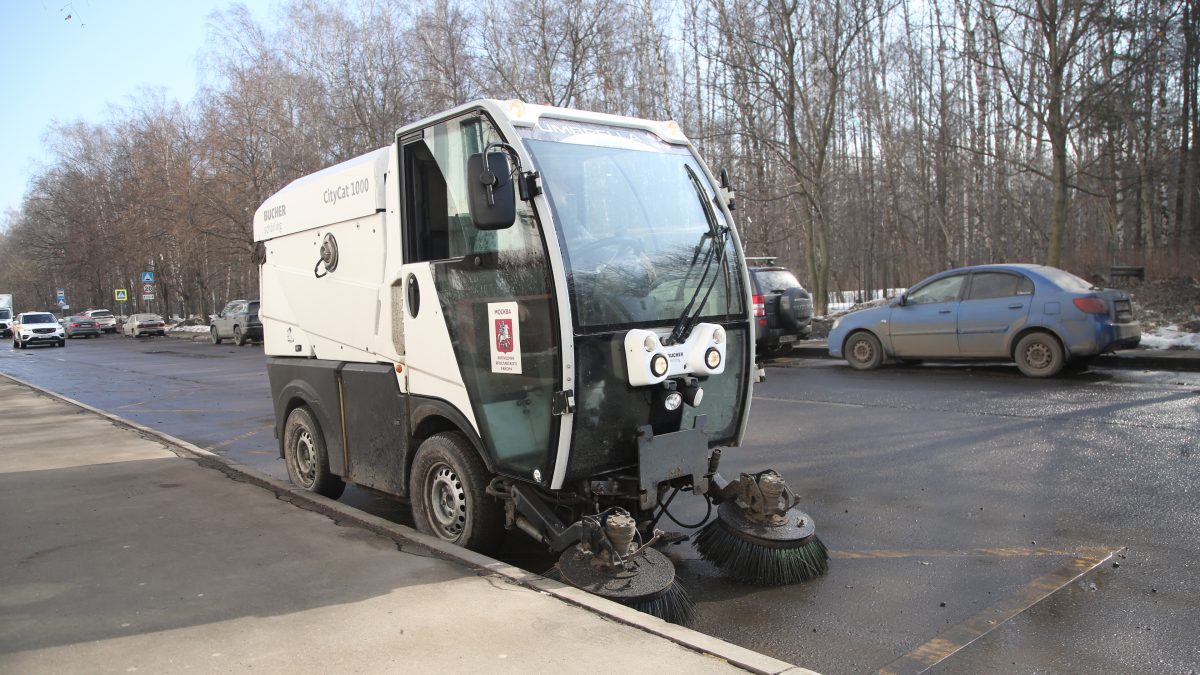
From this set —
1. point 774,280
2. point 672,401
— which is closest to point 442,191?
point 672,401

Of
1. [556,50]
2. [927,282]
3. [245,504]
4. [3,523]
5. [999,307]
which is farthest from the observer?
[556,50]

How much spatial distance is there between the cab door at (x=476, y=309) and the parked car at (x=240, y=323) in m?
29.4

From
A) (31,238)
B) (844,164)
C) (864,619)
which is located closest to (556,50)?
(844,164)

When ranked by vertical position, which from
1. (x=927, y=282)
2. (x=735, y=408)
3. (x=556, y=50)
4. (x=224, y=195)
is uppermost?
(x=556, y=50)

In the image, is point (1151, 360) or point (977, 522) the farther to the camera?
point (1151, 360)

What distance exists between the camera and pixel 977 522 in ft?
18.2

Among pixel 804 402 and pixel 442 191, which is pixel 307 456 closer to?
pixel 442 191

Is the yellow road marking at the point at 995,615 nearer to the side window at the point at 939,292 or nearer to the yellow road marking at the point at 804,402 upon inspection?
the yellow road marking at the point at 804,402

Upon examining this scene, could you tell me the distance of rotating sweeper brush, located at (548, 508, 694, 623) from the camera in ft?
13.4

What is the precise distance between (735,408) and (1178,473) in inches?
155

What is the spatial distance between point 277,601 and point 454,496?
49.4 inches

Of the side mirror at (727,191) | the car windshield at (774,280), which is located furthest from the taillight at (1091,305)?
the side mirror at (727,191)

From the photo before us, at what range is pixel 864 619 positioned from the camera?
4.12m

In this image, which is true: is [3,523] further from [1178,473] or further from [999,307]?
[999,307]
